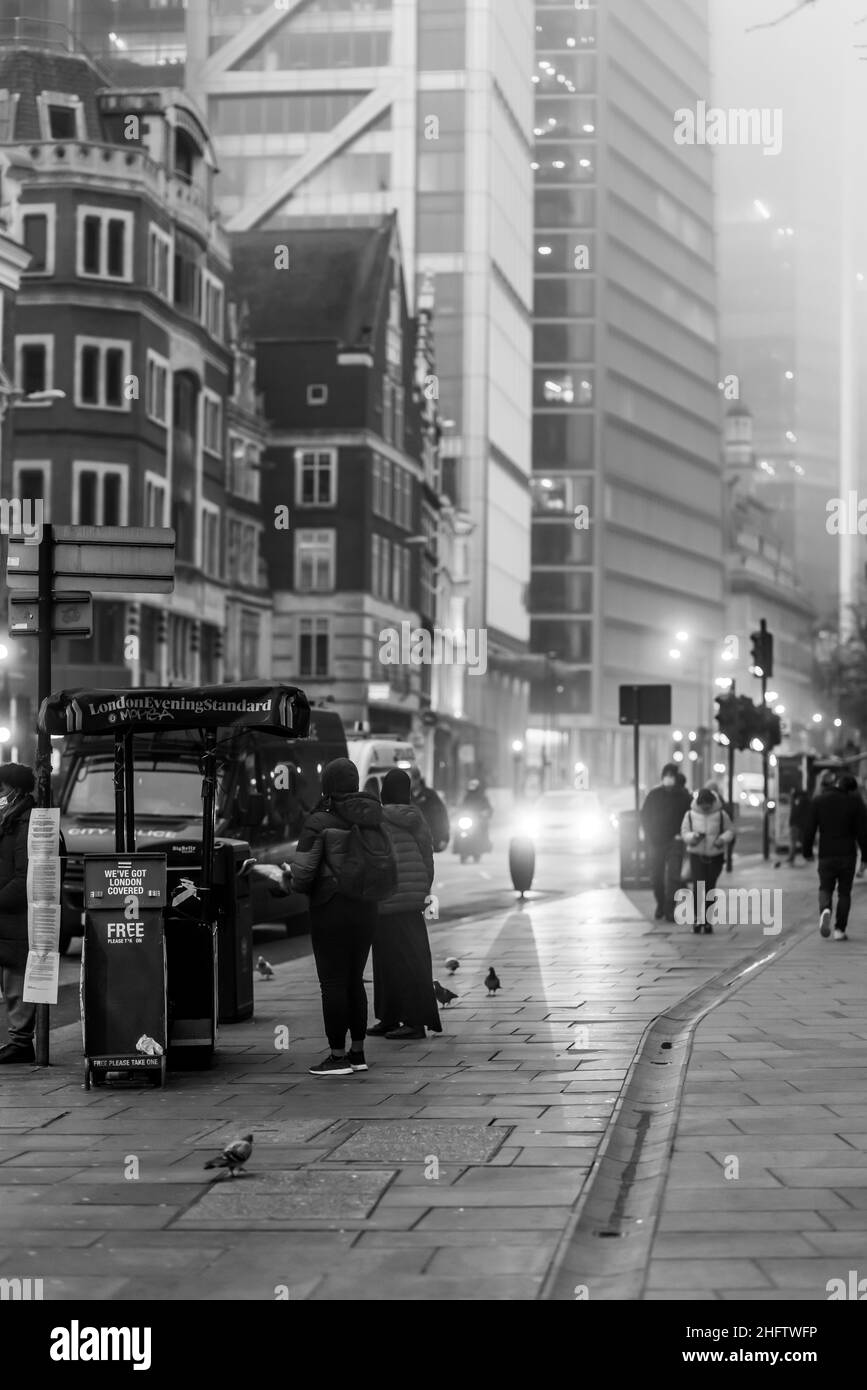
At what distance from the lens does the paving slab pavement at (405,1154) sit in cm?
705

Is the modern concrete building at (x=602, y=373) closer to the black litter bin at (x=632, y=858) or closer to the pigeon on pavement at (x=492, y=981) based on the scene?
the black litter bin at (x=632, y=858)

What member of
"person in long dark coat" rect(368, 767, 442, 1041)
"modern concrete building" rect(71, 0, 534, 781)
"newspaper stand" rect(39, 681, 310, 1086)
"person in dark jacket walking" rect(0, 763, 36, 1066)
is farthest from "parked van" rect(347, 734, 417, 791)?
"modern concrete building" rect(71, 0, 534, 781)

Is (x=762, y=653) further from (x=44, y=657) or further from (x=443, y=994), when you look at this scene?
(x=44, y=657)

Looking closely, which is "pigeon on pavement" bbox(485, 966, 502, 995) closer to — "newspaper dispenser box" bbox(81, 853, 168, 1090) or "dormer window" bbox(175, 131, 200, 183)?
"newspaper dispenser box" bbox(81, 853, 168, 1090)

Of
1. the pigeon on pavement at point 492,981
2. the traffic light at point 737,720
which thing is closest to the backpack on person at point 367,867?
the pigeon on pavement at point 492,981

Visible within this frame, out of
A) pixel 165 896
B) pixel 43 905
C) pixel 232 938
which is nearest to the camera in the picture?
pixel 165 896

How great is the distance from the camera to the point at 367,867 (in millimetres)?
12297

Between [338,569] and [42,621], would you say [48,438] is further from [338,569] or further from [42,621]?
[42,621]

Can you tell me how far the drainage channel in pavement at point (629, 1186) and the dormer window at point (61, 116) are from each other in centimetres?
4653

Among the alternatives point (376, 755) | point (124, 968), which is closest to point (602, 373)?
point (376, 755)

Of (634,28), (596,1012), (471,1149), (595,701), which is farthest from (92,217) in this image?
(634,28)

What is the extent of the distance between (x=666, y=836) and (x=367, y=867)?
14230mm

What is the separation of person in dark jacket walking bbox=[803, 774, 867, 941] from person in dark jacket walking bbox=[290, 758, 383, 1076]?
10472 millimetres
